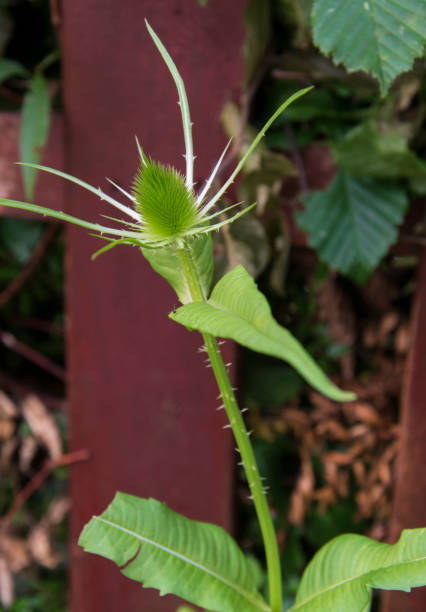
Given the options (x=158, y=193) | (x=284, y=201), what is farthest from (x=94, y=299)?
(x=158, y=193)

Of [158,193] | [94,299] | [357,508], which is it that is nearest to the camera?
[158,193]

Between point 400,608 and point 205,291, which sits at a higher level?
point 205,291

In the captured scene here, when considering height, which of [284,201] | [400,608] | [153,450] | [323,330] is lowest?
[400,608]

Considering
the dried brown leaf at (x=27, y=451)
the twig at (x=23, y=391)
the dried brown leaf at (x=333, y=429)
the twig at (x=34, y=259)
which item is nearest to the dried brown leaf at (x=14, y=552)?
the dried brown leaf at (x=27, y=451)

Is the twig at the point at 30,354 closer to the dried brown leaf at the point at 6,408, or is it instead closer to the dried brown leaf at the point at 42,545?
the dried brown leaf at the point at 6,408

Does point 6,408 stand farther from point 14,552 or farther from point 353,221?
point 353,221

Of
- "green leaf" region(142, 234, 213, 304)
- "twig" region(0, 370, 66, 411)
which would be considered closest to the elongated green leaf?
"green leaf" region(142, 234, 213, 304)

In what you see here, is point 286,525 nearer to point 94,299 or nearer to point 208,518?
point 208,518
